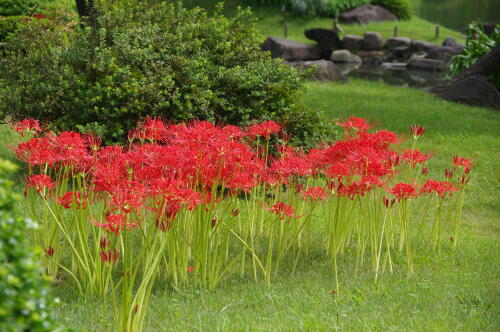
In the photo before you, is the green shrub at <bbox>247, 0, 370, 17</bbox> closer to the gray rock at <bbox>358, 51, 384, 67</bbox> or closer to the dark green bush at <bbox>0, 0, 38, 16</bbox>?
the gray rock at <bbox>358, 51, 384, 67</bbox>

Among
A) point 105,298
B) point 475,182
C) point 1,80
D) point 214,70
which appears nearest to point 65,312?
point 105,298

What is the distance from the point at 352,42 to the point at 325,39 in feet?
5.19

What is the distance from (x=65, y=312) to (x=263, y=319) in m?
1.36

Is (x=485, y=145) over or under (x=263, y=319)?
under

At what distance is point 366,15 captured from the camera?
109ft

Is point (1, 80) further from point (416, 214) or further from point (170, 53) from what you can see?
point (416, 214)

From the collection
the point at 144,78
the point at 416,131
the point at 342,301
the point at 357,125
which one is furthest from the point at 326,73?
the point at 342,301

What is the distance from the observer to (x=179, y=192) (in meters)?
3.65

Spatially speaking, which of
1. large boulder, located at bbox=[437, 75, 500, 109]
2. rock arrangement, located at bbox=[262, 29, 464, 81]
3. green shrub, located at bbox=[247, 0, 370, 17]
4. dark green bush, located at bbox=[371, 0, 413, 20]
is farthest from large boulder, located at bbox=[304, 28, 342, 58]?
large boulder, located at bbox=[437, 75, 500, 109]

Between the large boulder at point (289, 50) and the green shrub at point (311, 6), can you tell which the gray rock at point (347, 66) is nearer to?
the large boulder at point (289, 50)

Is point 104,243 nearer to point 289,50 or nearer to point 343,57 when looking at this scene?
point 289,50

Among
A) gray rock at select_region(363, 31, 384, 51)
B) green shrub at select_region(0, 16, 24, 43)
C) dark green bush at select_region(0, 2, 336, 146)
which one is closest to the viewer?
dark green bush at select_region(0, 2, 336, 146)

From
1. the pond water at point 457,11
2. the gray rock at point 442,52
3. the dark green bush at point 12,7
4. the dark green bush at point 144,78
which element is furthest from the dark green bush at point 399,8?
the dark green bush at point 144,78

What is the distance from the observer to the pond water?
37.1 meters
